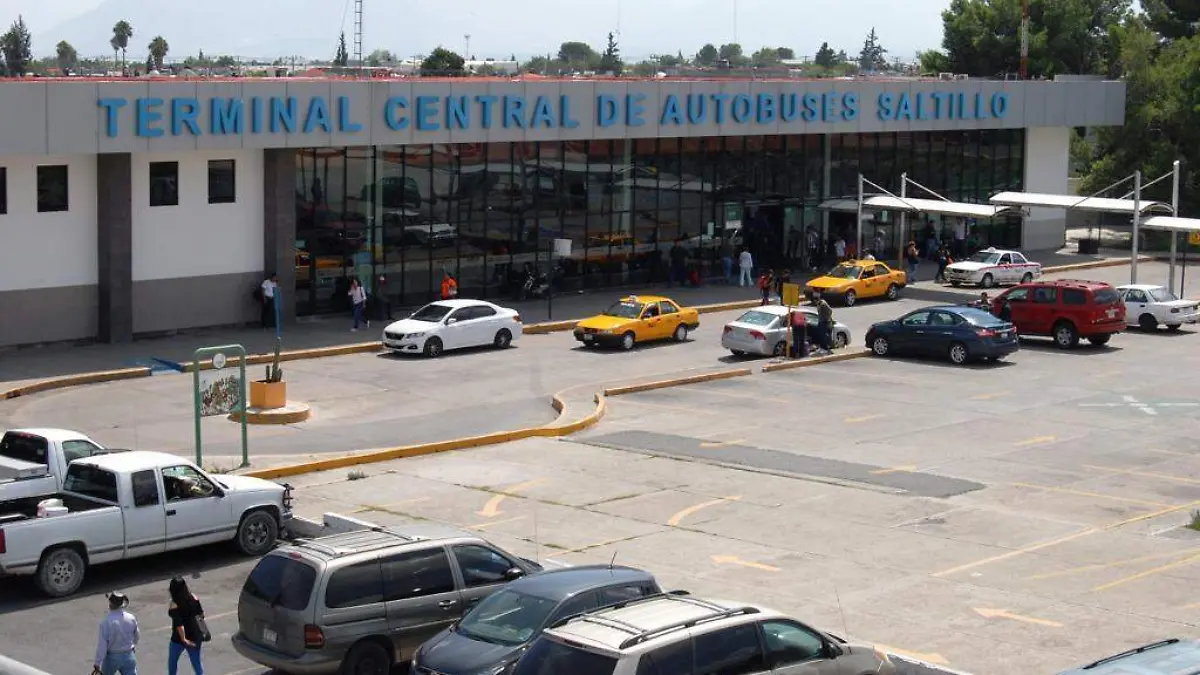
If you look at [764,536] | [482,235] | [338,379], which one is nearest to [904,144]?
[482,235]

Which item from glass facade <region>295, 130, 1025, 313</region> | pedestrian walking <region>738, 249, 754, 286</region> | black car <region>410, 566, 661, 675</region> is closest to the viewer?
black car <region>410, 566, 661, 675</region>

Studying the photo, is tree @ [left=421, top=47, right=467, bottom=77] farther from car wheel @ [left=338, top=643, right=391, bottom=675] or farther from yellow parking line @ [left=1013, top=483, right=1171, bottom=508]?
car wheel @ [left=338, top=643, right=391, bottom=675]

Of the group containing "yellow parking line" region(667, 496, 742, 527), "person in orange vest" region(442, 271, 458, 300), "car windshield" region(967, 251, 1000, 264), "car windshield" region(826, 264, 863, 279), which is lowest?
"yellow parking line" region(667, 496, 742, 527)

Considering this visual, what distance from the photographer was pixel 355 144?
45.3 m

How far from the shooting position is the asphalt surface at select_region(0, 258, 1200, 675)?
20.1m

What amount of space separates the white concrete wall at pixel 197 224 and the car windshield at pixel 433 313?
5034 millimetres

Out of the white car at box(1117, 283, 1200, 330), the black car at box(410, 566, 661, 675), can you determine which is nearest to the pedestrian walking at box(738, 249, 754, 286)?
the white car at box(1117, 283, 1200, 330)

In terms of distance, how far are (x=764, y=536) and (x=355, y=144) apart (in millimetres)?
23880

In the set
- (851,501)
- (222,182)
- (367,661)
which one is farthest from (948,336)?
(367,661)

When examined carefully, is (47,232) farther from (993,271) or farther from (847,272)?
(993,271)

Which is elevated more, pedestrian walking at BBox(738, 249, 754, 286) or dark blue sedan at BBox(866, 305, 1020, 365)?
pedestrian walking at BBox(738, 249, 754, 286)

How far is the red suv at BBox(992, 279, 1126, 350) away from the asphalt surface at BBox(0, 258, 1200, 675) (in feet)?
8.52

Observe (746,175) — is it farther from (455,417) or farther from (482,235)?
(455,417)

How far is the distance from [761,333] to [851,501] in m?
15.6
